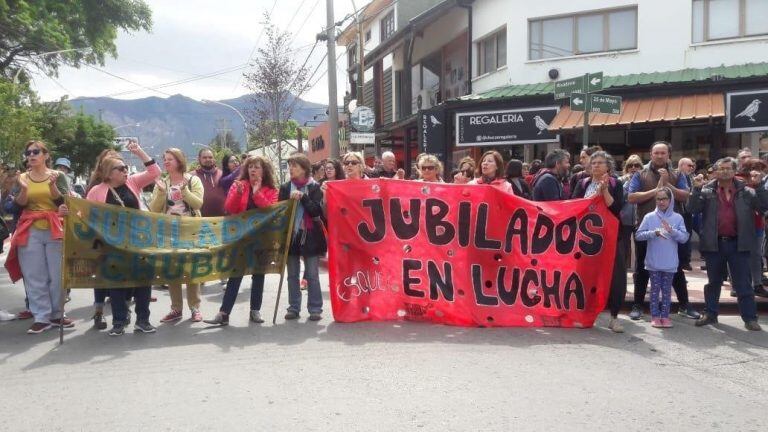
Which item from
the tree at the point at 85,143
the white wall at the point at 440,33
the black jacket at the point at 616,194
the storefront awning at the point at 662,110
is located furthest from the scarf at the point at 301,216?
the tree at the point at 85,143

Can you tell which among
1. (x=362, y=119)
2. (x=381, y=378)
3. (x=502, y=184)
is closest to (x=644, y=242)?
(x=502, y=184)

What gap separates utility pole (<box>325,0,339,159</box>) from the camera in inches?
778

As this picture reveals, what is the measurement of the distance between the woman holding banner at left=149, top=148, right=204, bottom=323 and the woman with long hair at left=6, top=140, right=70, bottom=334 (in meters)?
1.03

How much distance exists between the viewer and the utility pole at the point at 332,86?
778 inches

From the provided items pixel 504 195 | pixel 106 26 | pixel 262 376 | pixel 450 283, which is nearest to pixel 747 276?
pixel 504 195

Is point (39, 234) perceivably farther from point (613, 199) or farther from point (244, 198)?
point (613, 199)

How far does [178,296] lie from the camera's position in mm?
7301

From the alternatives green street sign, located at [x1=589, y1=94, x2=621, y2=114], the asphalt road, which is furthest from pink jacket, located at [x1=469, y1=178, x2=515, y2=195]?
green street sign, located at [x1=589, y1=94, x2=621, y2=114]

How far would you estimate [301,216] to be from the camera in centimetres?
721

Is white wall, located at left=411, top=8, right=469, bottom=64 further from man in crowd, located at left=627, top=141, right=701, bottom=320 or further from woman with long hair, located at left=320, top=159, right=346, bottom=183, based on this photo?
man in crowd, located at left=627, top=141, right=701, bottom=320

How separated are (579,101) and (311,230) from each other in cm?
473

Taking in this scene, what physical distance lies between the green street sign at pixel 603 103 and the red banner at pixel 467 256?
3.24 m

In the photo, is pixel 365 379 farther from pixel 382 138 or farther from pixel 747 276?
pixel 382 138

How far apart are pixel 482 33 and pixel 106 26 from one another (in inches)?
812
